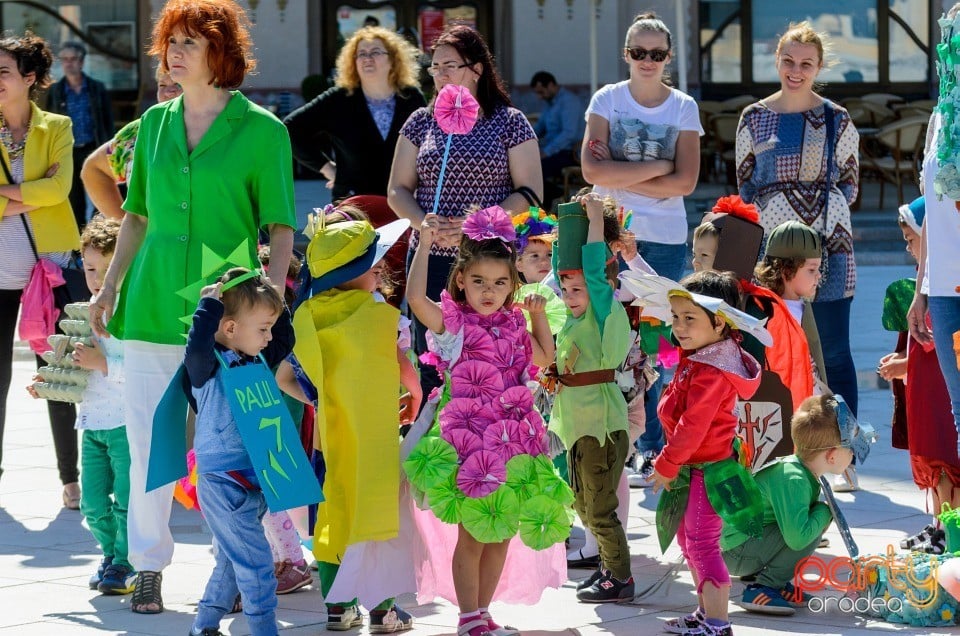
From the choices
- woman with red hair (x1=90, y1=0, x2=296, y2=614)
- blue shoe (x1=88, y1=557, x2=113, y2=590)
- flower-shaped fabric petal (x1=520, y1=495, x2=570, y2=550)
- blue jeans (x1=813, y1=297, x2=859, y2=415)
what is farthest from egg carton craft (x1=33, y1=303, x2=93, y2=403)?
blue jeans (x1=813, y1=297, x2=859, y2=415)

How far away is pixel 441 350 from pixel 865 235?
11.8 metres

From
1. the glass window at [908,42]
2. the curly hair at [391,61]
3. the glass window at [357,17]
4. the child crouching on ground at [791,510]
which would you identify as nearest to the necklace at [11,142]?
the curly hair at [391,61]

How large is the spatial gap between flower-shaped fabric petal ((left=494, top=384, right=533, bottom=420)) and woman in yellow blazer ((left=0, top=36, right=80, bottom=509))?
2.82 meters

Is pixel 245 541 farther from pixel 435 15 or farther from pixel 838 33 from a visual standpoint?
pixel 838 33

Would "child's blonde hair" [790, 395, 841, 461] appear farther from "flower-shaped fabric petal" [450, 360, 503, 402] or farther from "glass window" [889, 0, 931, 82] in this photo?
"glass window" [889, 0, 931, 82]

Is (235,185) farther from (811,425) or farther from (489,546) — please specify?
(811,425)

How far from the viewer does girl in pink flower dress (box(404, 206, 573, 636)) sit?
4859mm

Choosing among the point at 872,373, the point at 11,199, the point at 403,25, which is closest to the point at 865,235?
the point at 872,373

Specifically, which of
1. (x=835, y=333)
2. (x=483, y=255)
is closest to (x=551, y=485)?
(x=483, y=255)

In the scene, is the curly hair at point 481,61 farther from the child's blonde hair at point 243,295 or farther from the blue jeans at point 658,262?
the child's blonde hair at point 243,295

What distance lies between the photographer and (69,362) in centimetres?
605

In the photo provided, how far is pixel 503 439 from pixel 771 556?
1025 millimetres

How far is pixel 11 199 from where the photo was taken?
7.02 metres

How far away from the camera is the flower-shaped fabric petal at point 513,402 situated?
4957 mm
